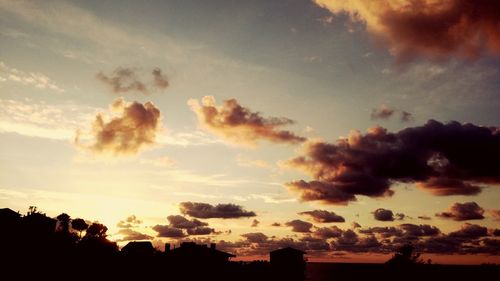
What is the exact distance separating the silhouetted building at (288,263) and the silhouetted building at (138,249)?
67.1ft

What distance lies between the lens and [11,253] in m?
50.9

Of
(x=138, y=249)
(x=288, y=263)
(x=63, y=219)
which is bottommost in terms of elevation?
(x=288, y=263)

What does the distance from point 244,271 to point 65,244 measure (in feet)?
88.2

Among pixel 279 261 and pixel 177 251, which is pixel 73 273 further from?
pixel 279 261

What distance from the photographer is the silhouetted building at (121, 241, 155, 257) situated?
61.4 meters

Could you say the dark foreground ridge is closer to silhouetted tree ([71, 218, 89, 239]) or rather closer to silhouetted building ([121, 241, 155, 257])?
silhouetted building ([121, 241, 155, 257])

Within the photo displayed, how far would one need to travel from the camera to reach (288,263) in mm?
66625

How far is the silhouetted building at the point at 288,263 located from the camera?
6631 centimetres

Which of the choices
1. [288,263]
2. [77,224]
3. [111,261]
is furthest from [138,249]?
[77,224]

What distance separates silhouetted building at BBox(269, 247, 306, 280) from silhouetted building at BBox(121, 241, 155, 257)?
67.1 feet

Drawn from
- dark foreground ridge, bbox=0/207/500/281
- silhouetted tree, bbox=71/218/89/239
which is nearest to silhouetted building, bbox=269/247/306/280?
dark foreground ridge, bbox=0/207/500/281

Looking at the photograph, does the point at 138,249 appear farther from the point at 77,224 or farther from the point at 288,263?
the point at 77,224

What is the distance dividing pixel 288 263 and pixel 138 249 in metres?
24.8

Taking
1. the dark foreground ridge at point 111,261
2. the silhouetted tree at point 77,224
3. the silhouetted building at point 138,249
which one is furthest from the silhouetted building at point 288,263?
the silhouetted tree at point 77,224
